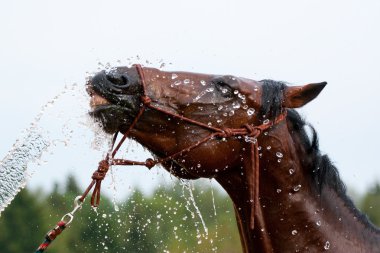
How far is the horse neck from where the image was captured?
6320mm

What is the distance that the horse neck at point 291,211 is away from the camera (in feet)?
20.7

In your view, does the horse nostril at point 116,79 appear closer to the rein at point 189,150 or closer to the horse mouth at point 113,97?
the horse mouth at point 113,97

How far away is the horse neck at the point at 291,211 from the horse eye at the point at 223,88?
18.4 inches

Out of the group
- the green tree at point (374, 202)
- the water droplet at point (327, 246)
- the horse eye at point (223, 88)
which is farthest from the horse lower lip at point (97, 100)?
the green tree at point (374, 202)

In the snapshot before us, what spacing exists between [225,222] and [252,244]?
134ft

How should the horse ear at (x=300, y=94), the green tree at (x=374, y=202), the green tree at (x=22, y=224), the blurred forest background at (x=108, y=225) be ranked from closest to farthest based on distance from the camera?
the horse ear at (x=300, y=94), the green tree at (x=374, y=202), the blurred forest background at (x=108, y=225), the green tree at (x=22, y=224)

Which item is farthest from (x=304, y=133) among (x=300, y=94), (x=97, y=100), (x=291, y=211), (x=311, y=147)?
(x=97, y=100)

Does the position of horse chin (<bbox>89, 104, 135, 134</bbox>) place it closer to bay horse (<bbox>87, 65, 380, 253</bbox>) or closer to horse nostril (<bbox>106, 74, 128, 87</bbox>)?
bay horse (<bbox>87, 65, 380, 253</bbox>)

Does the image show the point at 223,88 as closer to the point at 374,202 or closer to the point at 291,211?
the point at 291,211

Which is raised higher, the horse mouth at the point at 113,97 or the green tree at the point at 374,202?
the horse mouth at the point at 113,97

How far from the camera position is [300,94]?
6492 millimetres

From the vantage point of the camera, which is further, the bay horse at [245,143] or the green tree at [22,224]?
the green tree at [22,224]

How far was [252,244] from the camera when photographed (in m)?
6.43

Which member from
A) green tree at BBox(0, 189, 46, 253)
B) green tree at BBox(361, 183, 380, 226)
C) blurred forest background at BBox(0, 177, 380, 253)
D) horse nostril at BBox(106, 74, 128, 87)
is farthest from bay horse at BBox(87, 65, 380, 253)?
green tree at BBox(0, 189, 46, 253)
